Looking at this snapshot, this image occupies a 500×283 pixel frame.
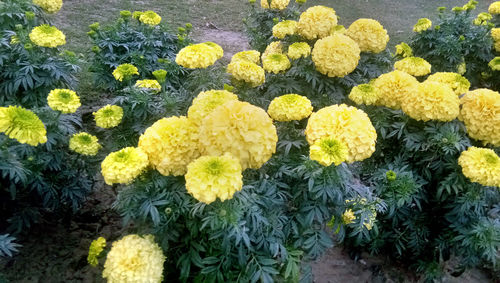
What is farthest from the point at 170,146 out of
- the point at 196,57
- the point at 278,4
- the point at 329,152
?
the point at 278,4

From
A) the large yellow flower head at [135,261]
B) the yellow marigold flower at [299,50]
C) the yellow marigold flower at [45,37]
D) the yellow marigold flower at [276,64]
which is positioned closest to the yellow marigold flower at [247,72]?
the yellow marigold flower at [276,64]

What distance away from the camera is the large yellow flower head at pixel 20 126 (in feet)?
5.76

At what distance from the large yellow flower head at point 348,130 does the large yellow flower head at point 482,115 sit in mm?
892

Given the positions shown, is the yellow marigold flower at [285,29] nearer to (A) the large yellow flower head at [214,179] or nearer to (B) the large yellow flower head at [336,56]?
(B) the large yellow flower head at [336,56]

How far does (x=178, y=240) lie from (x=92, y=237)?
1496mm

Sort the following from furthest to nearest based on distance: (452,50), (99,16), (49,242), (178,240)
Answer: (99,16) < (452,50) < (49,242) < (178,240)

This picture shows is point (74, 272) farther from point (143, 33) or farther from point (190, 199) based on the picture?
point (143, 33)

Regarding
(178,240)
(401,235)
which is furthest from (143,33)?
(401,235)

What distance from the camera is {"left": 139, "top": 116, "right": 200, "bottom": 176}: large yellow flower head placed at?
165 cm

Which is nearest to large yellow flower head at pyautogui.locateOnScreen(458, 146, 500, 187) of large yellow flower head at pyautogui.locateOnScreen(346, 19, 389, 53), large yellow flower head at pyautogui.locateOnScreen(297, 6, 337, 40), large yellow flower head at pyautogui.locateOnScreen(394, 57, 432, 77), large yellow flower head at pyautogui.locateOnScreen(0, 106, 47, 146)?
large yellow flower head at pyautogui.locateOnScreen(394, 57, 432, 77)

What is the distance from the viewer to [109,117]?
2.50m

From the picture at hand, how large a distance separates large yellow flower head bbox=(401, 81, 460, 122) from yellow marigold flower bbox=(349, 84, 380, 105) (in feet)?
0.83

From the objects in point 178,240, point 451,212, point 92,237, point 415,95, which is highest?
point 415,95

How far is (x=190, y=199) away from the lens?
170 centimetres
